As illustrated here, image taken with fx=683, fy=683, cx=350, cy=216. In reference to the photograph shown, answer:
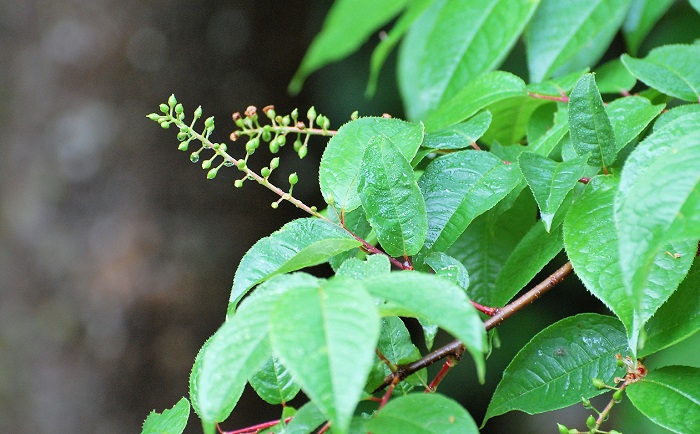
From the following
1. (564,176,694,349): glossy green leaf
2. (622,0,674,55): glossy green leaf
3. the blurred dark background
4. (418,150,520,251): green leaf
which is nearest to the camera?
(564,176,694,349): glossy green leaf

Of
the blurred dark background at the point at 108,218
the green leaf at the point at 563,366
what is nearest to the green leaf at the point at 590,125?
the green leaf at the point at 563,366

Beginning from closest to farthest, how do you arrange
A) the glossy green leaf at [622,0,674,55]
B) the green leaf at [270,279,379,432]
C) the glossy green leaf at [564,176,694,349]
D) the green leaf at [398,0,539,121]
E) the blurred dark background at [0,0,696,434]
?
the green leaf at [270,279,379,432] → the glossy green leaf at [564,176,694,349] → the green leaf at [398,0,539,121] → the glossy green leaf at [622,0,674,55] → the blurred dark background at [0,0,696,434]

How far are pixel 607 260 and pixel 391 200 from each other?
Answer: 0.15 metres

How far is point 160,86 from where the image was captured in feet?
5.53

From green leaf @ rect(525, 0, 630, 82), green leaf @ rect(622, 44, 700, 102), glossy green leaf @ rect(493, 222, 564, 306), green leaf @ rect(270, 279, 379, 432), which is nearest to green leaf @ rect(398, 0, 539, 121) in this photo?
green leaf @ rect(525, 0, 630, 82)

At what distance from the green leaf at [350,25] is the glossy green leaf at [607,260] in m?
0.47

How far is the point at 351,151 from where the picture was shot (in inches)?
22.2

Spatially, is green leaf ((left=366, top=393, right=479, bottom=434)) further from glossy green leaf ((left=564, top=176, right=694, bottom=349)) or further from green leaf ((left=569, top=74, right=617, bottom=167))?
green leaf ((left=569, top=74, right=617, bottom=167))

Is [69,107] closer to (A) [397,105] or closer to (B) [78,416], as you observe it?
(B) [78,416]

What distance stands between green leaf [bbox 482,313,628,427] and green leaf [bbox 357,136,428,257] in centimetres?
12

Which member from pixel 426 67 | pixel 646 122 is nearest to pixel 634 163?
pixel 646 122

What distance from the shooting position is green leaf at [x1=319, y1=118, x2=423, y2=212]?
21.1 inches

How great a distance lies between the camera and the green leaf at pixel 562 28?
2.68ft

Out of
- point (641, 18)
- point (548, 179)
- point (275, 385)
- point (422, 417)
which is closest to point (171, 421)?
point (275, 385)
